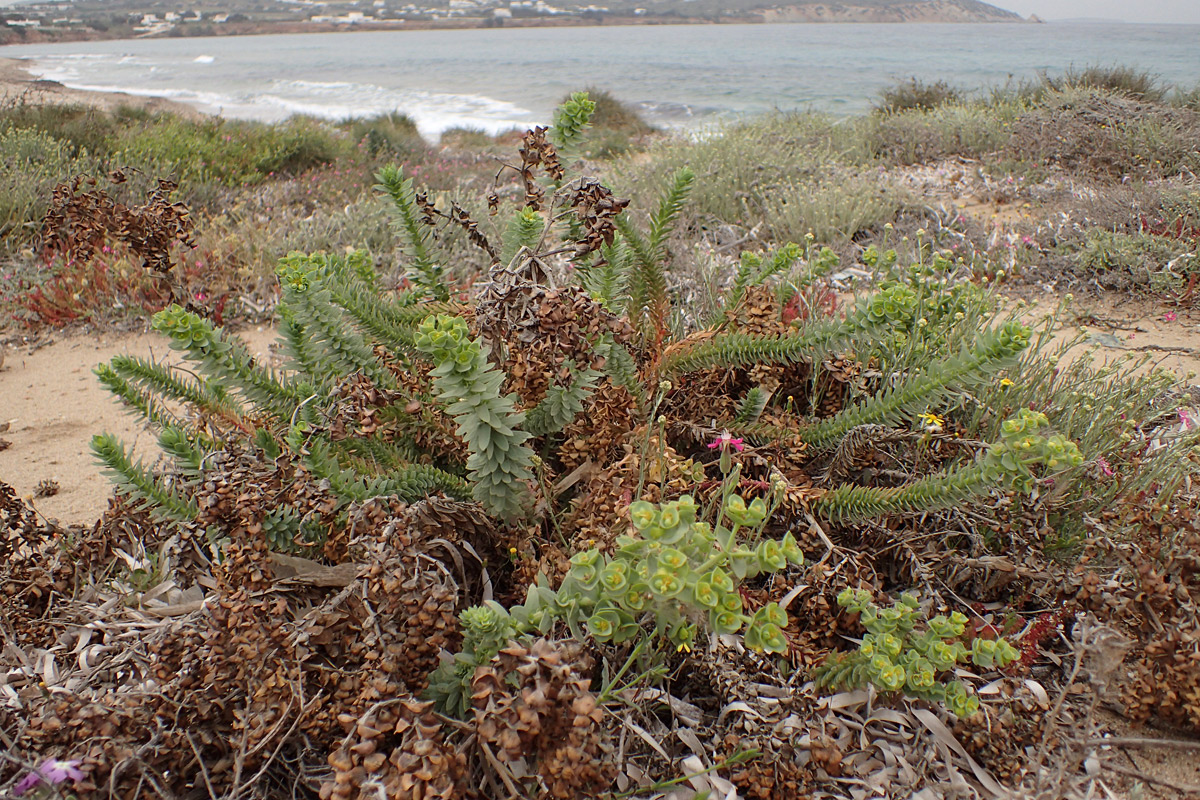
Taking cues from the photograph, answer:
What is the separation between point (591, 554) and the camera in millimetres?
1248

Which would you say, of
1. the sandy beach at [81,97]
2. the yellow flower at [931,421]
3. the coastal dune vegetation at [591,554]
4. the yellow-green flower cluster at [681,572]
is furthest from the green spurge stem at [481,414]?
the sandy beach at [81,97]

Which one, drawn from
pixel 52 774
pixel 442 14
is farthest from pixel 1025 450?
pixel 442 14

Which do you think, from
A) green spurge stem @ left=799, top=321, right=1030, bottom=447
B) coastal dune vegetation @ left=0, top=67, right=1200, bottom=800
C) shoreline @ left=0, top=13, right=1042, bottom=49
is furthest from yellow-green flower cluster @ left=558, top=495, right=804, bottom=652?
shoreline @ left=0, top=13, right=1042, bottom=49

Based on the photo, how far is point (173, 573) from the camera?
1983 millimetres

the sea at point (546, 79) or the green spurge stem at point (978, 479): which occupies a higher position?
the sea at point (546, 79)

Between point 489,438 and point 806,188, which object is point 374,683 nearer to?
point 489,438

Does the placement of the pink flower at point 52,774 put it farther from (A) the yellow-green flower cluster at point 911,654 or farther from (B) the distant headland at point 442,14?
(B) the distant headland at point 442,14

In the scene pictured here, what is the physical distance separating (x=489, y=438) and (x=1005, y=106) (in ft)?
40.3

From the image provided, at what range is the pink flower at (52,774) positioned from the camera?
124 centimetres

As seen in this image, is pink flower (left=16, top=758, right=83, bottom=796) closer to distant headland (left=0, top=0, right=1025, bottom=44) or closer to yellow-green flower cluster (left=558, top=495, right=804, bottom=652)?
yellow-green flower cluster (left=558, top=495, right=804, bottom=652)

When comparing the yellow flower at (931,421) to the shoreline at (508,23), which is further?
the shoreline at (508,23)

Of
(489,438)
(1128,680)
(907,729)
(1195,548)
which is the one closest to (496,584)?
(489,438)

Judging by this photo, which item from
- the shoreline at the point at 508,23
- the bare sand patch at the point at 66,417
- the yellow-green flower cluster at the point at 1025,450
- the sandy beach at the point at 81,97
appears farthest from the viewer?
the shoreline at the point at 508,23

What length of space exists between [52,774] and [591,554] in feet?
3.31
